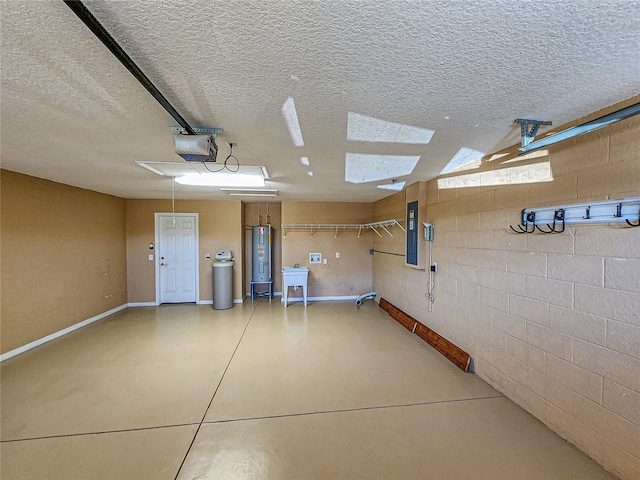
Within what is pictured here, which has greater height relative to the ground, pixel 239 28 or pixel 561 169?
pixel 239 28

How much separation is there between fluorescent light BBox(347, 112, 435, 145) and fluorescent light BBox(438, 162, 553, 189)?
0.83 m

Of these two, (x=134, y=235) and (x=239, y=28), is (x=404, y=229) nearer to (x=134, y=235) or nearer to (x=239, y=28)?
(x=239, y=28)

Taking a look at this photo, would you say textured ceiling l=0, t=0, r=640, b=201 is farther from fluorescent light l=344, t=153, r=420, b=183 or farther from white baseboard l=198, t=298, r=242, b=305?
white baseboard l=198, t=298, r=242, b=305

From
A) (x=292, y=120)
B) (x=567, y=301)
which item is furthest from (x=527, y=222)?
(x=292, y=120)

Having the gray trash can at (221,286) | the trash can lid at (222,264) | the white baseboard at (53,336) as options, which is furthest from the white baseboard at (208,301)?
the white baseboard at (53,336)

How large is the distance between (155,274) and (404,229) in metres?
5.09

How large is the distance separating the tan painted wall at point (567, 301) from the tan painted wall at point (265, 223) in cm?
429

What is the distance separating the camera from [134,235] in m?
5.49

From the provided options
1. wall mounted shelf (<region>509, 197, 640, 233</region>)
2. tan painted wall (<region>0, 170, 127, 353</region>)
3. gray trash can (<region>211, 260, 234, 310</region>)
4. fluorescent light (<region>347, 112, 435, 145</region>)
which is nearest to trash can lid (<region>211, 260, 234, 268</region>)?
gray trash can (<region>211, 260, 234, 310</region>)

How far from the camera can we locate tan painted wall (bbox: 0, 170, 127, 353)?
3164 millimetres

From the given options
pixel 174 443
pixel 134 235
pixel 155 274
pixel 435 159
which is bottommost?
pixel 174 443

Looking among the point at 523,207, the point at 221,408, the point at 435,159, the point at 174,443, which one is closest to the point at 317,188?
the point at 435,159

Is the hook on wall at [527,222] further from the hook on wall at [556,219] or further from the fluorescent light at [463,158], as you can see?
the fluorescent light at [463,158]

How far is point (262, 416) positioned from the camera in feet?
7.08
